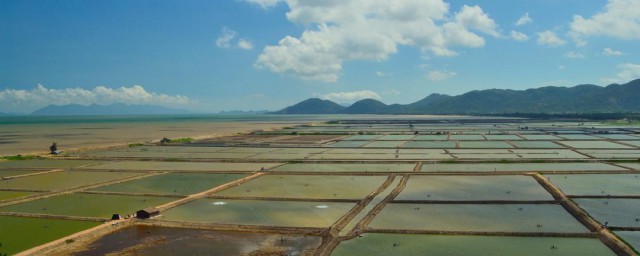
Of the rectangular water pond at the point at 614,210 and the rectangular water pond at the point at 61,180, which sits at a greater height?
the rectangular water pond at the point at 61,180

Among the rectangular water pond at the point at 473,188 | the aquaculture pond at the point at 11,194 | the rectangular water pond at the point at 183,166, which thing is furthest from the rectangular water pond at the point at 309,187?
the aquaculture pond at the point at 11,194

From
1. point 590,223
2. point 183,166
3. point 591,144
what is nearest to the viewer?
point 590,223

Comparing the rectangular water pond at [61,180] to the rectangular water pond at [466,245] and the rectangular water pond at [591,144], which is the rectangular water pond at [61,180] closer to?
the rectangular water pond at [466,245]

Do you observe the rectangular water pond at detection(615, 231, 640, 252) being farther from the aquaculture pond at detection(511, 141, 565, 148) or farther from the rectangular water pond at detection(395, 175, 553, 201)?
the aquaculture pond at detection(511, 141, 565, 148)

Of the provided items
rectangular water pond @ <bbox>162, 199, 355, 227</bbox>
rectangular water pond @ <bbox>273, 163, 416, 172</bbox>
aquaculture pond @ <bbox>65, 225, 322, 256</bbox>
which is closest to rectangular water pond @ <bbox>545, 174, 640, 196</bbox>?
rectangular water pond @ <bbox>273, 163, 416, 172</bbox>

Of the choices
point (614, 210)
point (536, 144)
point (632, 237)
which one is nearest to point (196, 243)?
point (632, 237)

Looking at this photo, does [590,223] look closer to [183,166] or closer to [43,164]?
[183,166]
